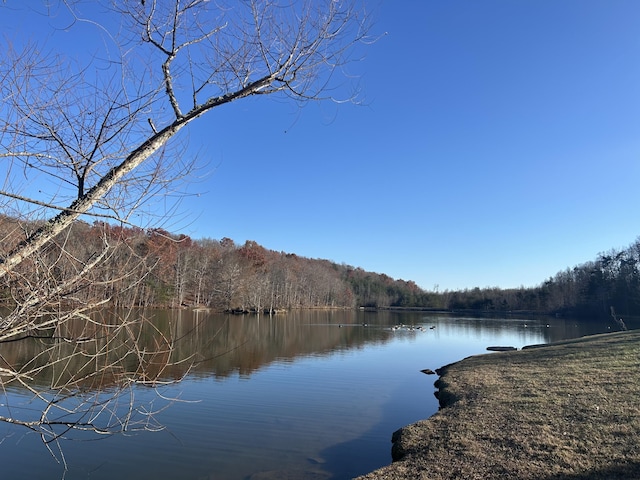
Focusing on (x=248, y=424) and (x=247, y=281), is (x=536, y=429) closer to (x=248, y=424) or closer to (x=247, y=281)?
(x=248, y=424)

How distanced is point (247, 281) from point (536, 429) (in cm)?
3842

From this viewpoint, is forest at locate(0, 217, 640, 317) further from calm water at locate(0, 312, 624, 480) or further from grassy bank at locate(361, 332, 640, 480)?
grassy bank at locate(361, 332, 640, 480)

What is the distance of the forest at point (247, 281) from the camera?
3281 mm

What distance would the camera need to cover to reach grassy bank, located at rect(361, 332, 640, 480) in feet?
23.8

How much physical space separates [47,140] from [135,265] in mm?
1120

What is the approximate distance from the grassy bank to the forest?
5.29 m

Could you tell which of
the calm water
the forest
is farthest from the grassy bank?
the forest

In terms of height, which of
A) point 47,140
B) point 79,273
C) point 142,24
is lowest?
point 79,273

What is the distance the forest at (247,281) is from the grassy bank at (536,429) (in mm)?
5287

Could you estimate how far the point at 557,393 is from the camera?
475 inches

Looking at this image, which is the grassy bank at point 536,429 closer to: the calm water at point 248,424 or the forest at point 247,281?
the calm water at point 248,424

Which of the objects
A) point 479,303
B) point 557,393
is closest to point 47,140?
point 557,393

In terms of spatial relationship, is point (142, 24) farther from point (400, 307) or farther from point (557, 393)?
point (400, 307)

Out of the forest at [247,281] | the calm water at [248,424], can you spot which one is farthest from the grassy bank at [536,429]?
the forest at [247,281]
